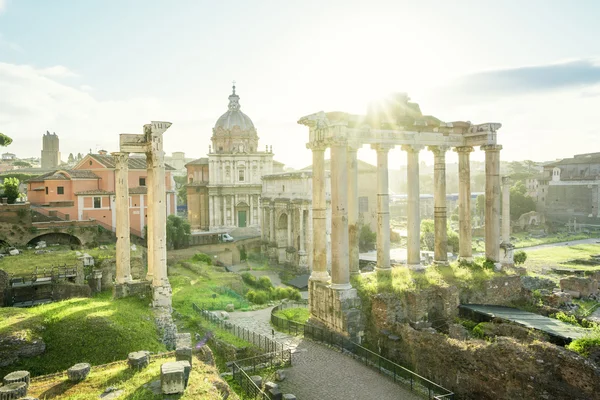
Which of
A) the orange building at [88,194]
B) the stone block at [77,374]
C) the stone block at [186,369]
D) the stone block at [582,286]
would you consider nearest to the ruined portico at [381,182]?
the stone block at [186,369]

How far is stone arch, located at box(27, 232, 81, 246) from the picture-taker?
3491cm

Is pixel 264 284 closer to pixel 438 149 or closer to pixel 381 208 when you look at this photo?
pixel 381 208

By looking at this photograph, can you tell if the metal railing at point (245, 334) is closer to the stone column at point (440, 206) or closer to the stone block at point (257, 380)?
the stone block at point (257, 380)

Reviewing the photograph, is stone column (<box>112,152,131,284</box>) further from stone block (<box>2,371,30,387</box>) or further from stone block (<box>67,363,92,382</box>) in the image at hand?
stone block (<box>2,371,30,387</box>)

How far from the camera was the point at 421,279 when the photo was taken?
17.3 metres

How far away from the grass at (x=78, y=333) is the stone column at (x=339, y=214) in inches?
254

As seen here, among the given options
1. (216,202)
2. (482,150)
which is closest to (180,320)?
(482,150)

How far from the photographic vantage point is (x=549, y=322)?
49.3ft

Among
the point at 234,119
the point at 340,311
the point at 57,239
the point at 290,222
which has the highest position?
the point at 234,119

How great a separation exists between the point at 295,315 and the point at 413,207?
700cm

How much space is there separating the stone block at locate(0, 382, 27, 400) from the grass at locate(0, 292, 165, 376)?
3.44 meters

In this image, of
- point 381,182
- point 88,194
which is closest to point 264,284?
point 381,182

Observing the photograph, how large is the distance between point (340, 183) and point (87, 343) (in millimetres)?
9539

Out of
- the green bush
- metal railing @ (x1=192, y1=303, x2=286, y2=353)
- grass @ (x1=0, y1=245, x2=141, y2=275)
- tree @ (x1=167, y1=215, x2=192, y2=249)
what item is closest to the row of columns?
metal railing @ (x1=192, y1=303, x2=286, y2=353)
